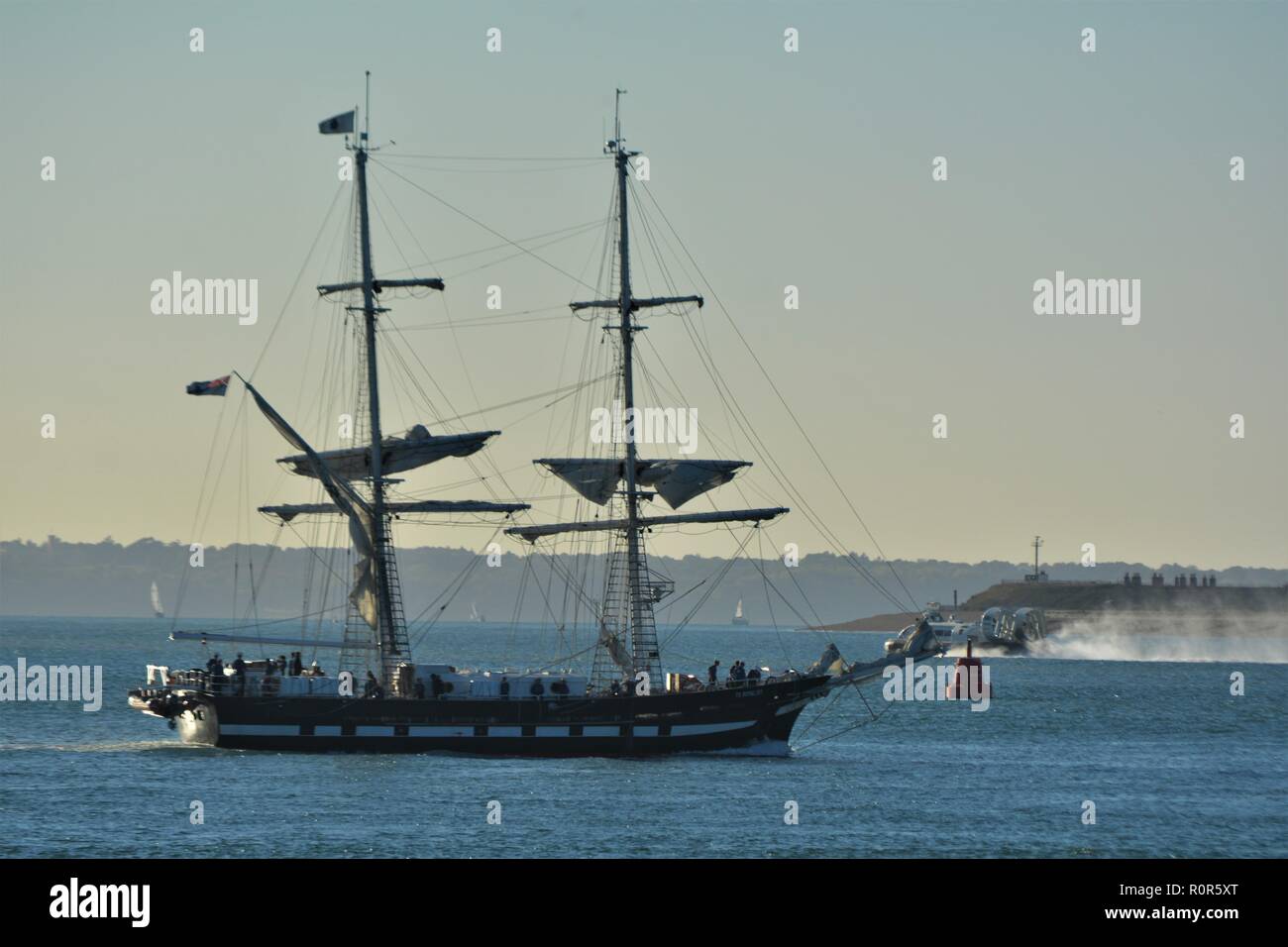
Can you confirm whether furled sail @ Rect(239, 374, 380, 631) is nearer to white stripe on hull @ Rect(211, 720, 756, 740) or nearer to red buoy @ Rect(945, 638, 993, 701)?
white stripe on hull @ Rect(211, 720, 756, 740)

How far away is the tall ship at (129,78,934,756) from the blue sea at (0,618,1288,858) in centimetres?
145

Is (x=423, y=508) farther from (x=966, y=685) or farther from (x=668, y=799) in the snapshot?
(x=966, y=685)

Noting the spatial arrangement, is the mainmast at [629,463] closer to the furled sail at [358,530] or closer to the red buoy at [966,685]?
the furled sail at [358,530]

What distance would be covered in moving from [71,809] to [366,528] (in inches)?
905

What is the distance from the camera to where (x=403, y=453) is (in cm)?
7956

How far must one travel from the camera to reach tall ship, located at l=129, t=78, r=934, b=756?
2931 inches

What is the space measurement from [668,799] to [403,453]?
80.7 ft

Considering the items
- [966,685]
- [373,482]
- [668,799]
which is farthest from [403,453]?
[966,685]

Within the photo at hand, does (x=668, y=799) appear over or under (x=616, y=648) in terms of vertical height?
under

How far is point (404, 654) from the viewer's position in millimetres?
80375

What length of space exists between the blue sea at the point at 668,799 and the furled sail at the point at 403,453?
13128 mm
